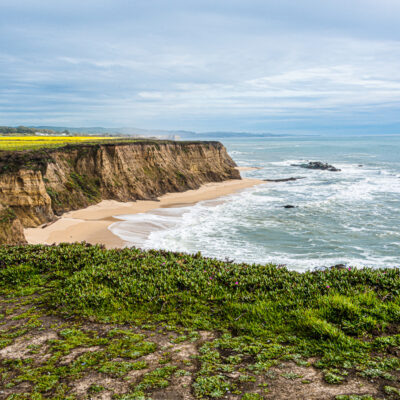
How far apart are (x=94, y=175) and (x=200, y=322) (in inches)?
1445

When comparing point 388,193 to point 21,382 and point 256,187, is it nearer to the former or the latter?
point 256,187

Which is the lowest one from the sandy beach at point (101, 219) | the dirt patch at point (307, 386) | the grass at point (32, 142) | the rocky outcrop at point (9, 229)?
the sandy beach at point (101, 219)

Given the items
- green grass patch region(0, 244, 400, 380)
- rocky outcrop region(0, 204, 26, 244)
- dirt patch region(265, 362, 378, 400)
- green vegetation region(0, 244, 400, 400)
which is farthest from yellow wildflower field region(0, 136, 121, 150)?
dirt patch region(265, 362, 378, 400)

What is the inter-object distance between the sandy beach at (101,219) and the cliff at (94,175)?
1.31m

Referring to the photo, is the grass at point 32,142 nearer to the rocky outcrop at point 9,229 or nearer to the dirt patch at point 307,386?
the rocky outcrop at point 9,229

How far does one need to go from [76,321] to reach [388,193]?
1842 inches

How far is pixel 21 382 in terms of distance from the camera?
5.61m

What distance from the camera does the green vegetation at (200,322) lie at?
219 inches

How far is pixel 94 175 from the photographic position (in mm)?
41031

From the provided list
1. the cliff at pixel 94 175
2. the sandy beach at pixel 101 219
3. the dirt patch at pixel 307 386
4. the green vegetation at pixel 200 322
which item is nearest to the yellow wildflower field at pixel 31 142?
the cliff at pixel 94 175

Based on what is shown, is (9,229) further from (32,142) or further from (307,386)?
(32,142)

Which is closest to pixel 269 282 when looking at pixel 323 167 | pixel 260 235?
pixel 260 235

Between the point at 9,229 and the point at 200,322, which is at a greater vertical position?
the point at 200,322

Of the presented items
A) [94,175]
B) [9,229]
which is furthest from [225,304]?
[94,175]
